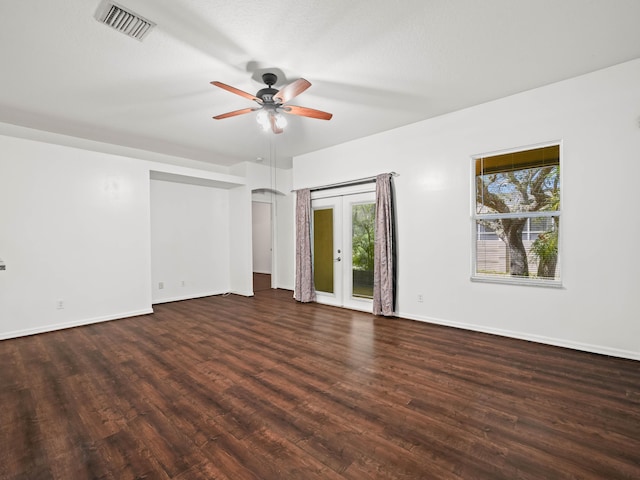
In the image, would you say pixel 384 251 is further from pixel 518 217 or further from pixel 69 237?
pixel 69 237

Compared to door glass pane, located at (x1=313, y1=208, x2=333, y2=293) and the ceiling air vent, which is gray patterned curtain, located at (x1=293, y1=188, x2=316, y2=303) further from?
the ceiling air vent

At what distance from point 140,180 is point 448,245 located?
17.0ft

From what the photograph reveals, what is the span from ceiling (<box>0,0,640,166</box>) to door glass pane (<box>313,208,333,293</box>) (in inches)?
80.1

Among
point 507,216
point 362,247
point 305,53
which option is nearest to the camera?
point 305,53

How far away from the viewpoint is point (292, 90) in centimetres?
290

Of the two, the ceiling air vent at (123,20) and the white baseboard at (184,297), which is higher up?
the ceiling air vent at (123,20)

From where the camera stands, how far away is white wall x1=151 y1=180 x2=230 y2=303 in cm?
594

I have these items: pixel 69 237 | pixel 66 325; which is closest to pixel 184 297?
pixel 66 325

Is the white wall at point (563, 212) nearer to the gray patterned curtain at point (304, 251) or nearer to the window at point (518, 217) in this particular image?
the window at point (518, 217)

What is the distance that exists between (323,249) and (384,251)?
1.45 m

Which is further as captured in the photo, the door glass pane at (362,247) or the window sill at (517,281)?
the door glass pane at (362,247)

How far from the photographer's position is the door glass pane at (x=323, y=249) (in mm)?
5679

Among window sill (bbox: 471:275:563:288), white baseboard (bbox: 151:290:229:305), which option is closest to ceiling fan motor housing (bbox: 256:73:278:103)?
window sill (bbox: 471:275:563:288)

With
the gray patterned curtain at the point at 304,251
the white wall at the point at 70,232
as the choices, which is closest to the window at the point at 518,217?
the gray patterned curtain at the point at 304,251
